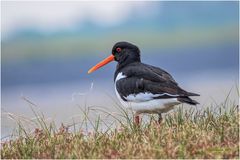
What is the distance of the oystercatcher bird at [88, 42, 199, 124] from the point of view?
1098 cm

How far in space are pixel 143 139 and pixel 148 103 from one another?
7.10 feet

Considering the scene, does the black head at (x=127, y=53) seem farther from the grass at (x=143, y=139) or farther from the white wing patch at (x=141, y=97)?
the grass at (x=143, y=139)

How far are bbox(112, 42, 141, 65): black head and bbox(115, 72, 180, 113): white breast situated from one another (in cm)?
109

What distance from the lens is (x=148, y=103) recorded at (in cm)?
1120

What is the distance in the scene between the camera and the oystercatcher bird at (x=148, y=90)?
36.0 ft

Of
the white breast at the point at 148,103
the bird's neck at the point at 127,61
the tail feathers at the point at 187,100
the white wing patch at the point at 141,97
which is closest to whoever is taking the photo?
the tail feathers at the point at 187,100

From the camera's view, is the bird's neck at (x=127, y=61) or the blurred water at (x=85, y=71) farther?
the blurred water at (x=85, y=71)

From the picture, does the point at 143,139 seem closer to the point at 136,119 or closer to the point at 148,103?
the point at 136,119

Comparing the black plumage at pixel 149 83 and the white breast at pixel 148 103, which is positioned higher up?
the black plumage at pixel 149 83

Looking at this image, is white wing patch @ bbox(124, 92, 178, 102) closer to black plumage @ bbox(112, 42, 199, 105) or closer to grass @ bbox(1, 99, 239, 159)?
black plumage @ bbox(112, 42, 199, 105)

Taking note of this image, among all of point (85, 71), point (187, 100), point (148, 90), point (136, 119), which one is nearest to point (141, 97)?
point (148, 90)

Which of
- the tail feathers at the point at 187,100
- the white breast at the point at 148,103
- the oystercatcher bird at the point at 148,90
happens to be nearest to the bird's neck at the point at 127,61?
the oystercatcher bird at the point at 148,90

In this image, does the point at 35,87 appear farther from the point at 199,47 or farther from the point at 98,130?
the point at 98,130

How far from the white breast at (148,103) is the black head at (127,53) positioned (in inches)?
42.9
